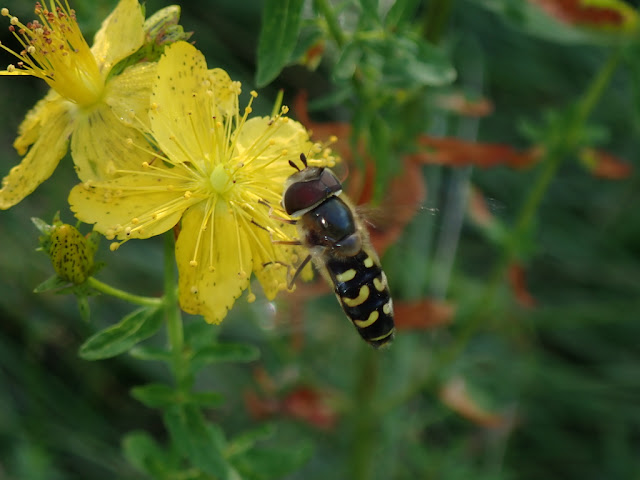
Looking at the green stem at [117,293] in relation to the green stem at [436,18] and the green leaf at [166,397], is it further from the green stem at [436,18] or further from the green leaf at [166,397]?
the green stem at [436,18]

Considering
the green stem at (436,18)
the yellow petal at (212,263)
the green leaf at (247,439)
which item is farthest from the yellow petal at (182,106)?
the green stem at (436,18)

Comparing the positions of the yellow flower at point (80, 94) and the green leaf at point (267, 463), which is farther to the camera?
the green leaf at point (267, 463)

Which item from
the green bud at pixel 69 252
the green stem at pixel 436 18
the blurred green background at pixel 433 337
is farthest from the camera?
the blurred green background at pixel 433 337

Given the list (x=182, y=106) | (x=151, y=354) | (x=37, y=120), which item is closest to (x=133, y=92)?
(x=182, y=106)

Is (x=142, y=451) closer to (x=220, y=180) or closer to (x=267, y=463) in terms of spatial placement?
(x=267, y=463)

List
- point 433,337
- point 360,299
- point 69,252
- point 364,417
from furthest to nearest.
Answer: point 433,337
point 364,417
point 360,299
point 69,252

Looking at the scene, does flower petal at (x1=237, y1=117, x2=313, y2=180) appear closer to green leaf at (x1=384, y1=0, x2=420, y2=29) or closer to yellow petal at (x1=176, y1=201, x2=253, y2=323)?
yellow petal at (x1=176, y1=201, x2=253, y2=323)
